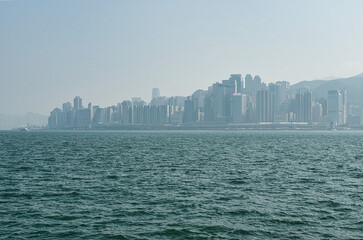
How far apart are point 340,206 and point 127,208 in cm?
1634

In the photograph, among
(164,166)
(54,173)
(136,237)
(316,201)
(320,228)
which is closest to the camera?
(136,237)

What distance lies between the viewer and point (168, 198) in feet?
111

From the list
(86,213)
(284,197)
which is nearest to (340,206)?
(284,197)

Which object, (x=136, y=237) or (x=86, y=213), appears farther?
(x=86, y=213)

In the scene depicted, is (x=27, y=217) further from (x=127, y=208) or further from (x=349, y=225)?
(x=349, y=225)

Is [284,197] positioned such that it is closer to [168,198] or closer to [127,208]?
[168,198]

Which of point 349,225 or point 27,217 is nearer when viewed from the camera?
point 349,225

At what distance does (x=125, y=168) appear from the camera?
56.5 meters

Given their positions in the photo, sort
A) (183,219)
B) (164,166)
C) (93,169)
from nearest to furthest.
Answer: (183,219) < (93,169) < (164,166)

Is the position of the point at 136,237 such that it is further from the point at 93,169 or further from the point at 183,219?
the point at 93,169

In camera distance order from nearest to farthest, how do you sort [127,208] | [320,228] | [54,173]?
1. [320,228]
2. [127,208]
3. [54,173]

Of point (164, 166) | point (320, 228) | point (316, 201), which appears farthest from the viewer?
point (164, 166)

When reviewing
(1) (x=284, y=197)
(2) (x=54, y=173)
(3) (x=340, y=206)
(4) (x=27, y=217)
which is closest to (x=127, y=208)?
(4) (x=27, y=217)

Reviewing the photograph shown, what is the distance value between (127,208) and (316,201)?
604 inches
